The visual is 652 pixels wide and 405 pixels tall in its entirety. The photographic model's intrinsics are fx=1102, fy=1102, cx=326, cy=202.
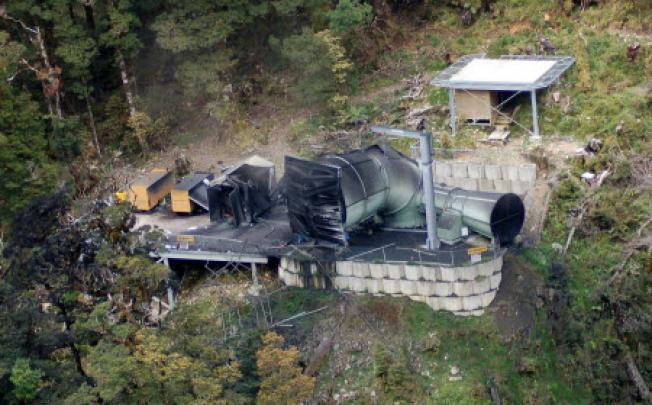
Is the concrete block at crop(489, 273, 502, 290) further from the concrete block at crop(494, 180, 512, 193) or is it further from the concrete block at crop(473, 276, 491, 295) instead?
the concrete block at crop(494, 180, 512, 193)

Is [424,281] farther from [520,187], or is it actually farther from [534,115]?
[534,115]

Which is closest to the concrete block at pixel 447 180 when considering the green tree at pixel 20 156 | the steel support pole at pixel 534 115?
the steel support pole at pixel 534 115

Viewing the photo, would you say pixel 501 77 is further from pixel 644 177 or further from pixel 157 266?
pixel 157 266

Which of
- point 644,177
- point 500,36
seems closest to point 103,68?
point 500,36

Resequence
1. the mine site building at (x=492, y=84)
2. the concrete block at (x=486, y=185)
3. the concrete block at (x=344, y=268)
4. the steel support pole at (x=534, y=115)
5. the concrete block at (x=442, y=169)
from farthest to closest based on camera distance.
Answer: the mine site building at (x=492, y=84) < the steel support pole at (x=534, y=115) < the concrete block at (x=442, y=169) < the concrete block at (x=486, y=185) < the concrete block at (x=344, y=268)

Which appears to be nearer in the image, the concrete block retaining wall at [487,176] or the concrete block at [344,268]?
the concrete block at [344,268]

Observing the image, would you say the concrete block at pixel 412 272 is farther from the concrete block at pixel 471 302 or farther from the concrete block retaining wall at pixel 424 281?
the concrete block at pixel 471 302

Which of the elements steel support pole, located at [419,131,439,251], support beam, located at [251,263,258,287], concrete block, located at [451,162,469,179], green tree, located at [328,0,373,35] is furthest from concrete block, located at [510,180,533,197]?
green tree, located at [328,0,373,35]
